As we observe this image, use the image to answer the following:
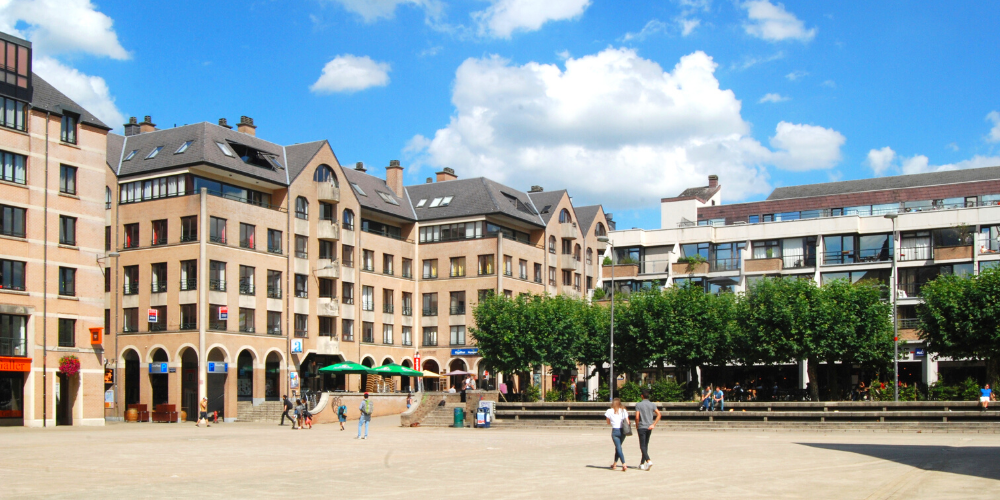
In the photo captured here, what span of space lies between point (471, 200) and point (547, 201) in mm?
9864

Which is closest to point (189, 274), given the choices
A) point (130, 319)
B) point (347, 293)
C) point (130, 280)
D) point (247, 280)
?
point (247, 280)

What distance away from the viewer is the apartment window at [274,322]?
63.4m

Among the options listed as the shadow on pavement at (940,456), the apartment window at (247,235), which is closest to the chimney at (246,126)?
the apartment window at (247,235)

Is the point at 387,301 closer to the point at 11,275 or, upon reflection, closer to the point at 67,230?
the point at 67,230

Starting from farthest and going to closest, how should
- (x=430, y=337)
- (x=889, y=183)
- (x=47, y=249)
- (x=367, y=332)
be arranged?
(x=889, y=183) < (x=430, y=337) < (x=367, y=332) < (x=47, y=249)

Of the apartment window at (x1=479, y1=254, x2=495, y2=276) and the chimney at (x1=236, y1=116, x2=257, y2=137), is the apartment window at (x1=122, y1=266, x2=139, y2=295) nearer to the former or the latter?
the chimney at (x1=236, y1=116, x2=257, y2=137)

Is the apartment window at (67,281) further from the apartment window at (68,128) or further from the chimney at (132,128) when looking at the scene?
the chimney at (132,128)

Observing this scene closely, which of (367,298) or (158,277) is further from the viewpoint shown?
(367,298)

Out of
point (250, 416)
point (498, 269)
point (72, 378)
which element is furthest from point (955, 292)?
→ point (72, 378)

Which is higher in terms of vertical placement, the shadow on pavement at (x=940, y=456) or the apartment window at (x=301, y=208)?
the apartment window at (x=301, y=208)

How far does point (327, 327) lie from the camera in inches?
2694

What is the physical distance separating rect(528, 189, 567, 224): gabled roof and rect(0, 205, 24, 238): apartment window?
45.2m

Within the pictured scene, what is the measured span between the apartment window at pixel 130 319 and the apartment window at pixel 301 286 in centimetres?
1034

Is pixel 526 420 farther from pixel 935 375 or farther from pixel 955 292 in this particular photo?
pixel 935 375
